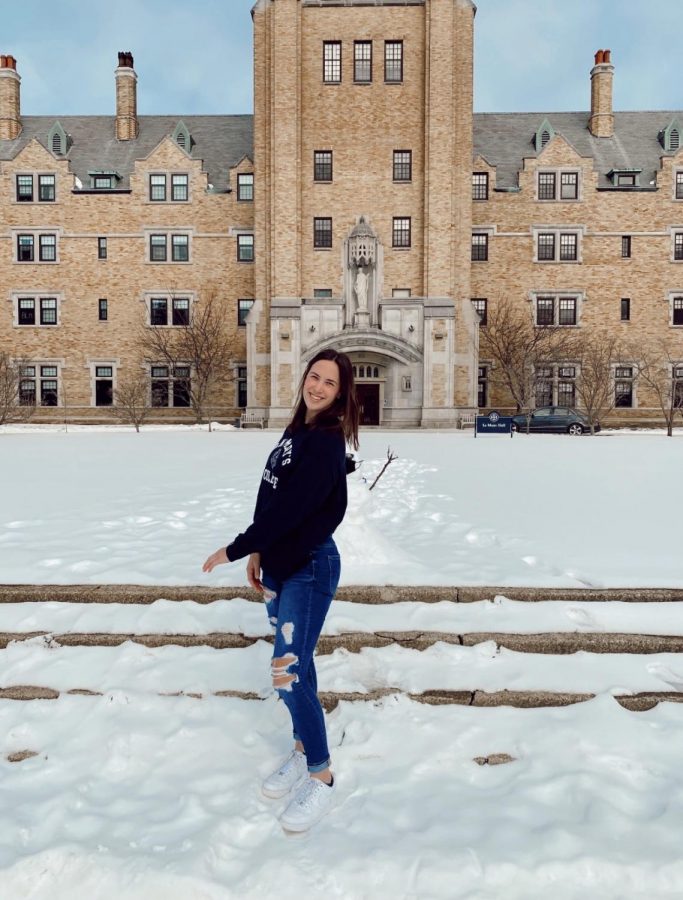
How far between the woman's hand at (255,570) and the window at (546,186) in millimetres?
38194

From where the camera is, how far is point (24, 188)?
116ft

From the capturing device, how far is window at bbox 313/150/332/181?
31.7 meters

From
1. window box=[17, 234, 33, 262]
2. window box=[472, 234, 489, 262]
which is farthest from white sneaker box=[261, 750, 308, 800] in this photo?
window box=[17, 234, 33, 262]

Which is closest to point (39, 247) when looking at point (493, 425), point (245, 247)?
point (245, 247)

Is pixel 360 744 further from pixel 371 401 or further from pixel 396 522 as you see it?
pixel 371 401

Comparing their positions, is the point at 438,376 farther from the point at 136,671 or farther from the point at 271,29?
the point at 136,671

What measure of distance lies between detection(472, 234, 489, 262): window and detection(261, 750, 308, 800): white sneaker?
36.2m

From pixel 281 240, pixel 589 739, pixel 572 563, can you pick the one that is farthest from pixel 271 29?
pixel 589 739

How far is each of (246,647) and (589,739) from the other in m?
2.31

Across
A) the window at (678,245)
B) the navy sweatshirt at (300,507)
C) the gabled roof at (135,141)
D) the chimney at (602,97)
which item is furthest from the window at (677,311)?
the navy sweatshirt at (300,507)

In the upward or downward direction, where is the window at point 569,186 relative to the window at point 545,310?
upward

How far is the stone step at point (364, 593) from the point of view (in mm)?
4832

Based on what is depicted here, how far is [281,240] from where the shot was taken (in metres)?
31.2

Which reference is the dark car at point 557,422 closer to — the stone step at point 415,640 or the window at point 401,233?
the window at point 401,233
